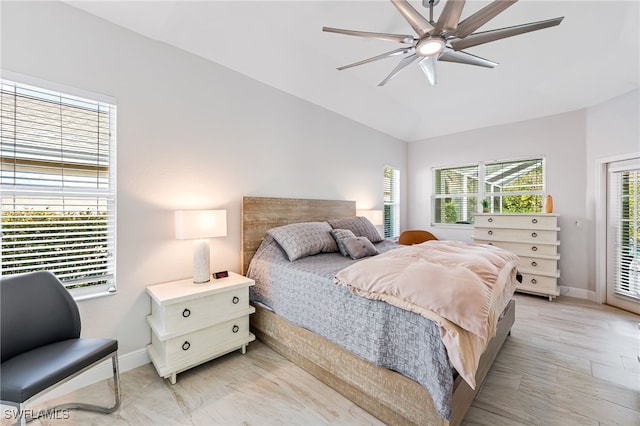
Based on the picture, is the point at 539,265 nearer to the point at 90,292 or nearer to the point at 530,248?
the point at 530,248

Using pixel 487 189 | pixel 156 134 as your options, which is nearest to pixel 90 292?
pixel 156 134

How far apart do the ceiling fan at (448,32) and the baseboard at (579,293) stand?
11.8 ft

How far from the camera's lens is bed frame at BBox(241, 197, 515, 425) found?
139cm

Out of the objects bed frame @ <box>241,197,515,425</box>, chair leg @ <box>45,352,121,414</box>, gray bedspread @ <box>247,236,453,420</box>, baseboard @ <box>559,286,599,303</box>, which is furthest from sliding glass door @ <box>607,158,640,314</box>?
chair leg @ <box>45,352,121,414</box>

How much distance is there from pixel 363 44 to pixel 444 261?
2.33m

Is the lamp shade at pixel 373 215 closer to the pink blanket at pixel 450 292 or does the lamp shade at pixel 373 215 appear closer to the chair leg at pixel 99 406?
the pink blanket at pixel 450 292

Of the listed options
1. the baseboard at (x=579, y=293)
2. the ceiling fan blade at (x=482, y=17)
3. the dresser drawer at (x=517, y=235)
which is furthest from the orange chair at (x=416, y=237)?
the ceiling fan blade at (x=482, y=17)

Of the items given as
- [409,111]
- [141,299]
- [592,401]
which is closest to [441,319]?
[592,401]

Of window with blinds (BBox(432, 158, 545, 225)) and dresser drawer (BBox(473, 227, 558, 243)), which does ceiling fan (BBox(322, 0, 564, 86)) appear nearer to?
dresser drawer (BBox(473, 227, 558, 243))

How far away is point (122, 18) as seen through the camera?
2.00 m

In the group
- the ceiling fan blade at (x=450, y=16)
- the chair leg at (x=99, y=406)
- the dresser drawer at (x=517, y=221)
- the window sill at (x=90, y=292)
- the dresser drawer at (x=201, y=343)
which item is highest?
the ceiling fan blade at (x=450, y=16)

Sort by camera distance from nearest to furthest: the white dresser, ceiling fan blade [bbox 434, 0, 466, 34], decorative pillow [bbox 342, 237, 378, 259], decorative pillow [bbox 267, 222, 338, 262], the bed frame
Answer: the bed frame, ceiling fan blade [bbox 434, 0, 466, 34], decorative pillow [bbox 267, 222, 338, 262], decorative pillow [bbox 342, 237, 378, 259], the white dresser

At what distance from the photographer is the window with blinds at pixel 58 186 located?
168cm

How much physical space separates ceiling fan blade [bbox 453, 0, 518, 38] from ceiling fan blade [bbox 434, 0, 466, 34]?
72 mm
